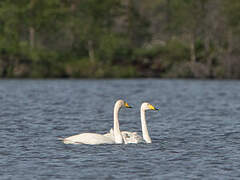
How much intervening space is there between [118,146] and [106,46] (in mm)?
66283

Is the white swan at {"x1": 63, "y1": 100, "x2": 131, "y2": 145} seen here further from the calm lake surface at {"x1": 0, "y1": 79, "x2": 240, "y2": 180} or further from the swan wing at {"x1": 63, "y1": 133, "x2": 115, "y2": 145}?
the calm lake surface at {"x1": 0, "y1": 79, "x2": 240, "y2": 180}

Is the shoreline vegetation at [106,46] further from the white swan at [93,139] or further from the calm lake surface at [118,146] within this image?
the white swan at [93,139]

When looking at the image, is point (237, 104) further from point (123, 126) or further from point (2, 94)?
point (2, 94)

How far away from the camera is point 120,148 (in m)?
20.7

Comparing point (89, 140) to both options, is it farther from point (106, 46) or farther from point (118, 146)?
point (106, 46)

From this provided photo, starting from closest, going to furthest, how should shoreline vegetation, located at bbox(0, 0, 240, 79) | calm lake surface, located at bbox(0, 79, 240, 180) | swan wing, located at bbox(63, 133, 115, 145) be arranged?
calm lake surface, located at bbox(0, 79, 240, 180), swan wing, located at bbox(63, 133, 115, 145), shoreline vegetation, located at bbox(0, 0, 240, 79)

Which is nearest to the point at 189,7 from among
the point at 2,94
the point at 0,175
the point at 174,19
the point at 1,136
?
the point at 174,19

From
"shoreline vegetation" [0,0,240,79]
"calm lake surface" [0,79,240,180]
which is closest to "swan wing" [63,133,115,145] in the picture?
"calm lake surface" [0,79,240,180]

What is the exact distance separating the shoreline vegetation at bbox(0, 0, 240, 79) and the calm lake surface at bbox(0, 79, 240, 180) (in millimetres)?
38400

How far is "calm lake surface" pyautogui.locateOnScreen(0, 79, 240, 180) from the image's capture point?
54.7 ft

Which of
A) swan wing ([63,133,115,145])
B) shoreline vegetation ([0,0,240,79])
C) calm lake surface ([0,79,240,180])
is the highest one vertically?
shoreline vegetation ([0,0,240,79])

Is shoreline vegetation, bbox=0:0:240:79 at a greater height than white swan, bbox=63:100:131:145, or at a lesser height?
greater

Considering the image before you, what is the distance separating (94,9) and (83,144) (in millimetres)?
67331

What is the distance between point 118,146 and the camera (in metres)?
21.1
